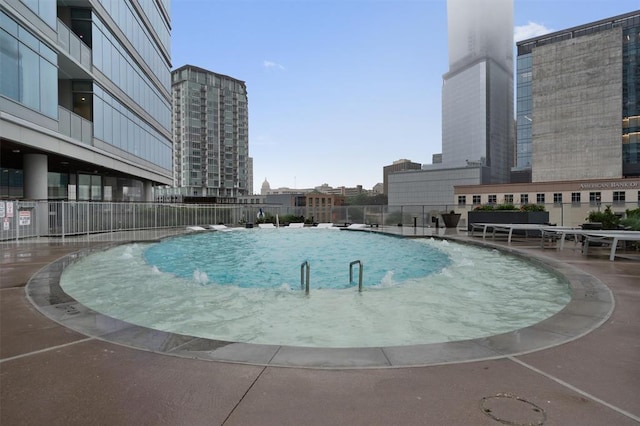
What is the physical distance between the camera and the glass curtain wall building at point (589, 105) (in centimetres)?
8006

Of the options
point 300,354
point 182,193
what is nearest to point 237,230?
point 300,354

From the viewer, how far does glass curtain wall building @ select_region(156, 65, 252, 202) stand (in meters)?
152

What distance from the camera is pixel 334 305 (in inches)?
276

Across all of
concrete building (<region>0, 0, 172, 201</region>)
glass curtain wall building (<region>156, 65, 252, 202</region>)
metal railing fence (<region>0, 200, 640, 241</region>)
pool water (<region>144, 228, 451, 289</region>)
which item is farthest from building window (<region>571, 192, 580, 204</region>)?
glass curtain wall building (<region>156, 65, 252, 202</region>)

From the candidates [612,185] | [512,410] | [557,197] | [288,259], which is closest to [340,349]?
[512,410]

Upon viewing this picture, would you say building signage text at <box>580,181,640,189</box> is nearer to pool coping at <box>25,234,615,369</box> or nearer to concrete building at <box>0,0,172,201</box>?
concrete building at <box>0,0,172,201</box>

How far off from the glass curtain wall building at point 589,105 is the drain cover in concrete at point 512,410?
320 feet

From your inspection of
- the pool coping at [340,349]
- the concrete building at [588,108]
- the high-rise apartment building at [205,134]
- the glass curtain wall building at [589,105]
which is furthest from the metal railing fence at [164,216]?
the high-rise apartment building at [205,134]

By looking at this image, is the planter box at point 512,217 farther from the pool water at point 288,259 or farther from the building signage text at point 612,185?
the building signage text at point 612,185

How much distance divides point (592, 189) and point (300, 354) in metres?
73.4

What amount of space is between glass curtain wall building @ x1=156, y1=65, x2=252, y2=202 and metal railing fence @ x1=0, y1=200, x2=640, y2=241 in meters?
121

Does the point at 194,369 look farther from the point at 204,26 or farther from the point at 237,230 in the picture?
the point at 204,26

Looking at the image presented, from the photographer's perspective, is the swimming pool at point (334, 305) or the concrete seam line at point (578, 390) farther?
the swimming pool at point (334, 305)

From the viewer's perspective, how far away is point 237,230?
86.2 ft
